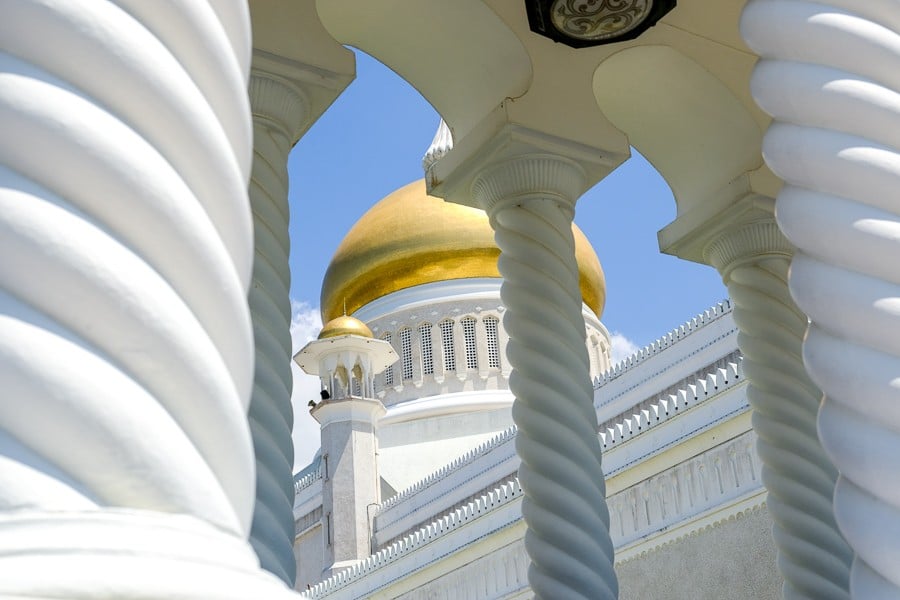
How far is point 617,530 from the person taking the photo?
17891 mm

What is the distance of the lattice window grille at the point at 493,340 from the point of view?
32688mm

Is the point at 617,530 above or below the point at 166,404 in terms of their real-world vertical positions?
above

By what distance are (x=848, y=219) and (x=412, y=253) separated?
92.6 feet

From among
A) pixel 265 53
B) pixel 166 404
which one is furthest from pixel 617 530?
pixel 166 404

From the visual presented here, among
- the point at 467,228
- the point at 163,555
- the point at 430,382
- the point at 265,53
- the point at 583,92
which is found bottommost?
the point at 163,555

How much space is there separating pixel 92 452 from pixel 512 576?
18.3 m

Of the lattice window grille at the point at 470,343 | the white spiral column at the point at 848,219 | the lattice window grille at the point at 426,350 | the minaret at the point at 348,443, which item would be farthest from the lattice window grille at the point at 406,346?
the white spiral column at the point at 848,219

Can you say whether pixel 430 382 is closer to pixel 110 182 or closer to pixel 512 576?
pixel 512 576

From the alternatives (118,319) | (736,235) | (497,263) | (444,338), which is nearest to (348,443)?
(444,338)

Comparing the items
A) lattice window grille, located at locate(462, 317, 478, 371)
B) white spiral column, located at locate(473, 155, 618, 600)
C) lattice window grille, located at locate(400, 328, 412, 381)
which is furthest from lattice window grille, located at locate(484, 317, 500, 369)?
white spiral column, located at locate(473, 155, 618, 600)

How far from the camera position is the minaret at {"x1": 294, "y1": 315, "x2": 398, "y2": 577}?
27719 millimetres

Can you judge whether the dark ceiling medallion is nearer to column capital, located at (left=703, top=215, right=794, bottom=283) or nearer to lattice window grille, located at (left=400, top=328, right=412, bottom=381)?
column capital, located at (left=703, top=215, right=794, bottom=283)

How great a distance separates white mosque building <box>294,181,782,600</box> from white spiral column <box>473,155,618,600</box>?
9445mm

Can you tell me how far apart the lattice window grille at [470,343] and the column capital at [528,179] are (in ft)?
84.0
